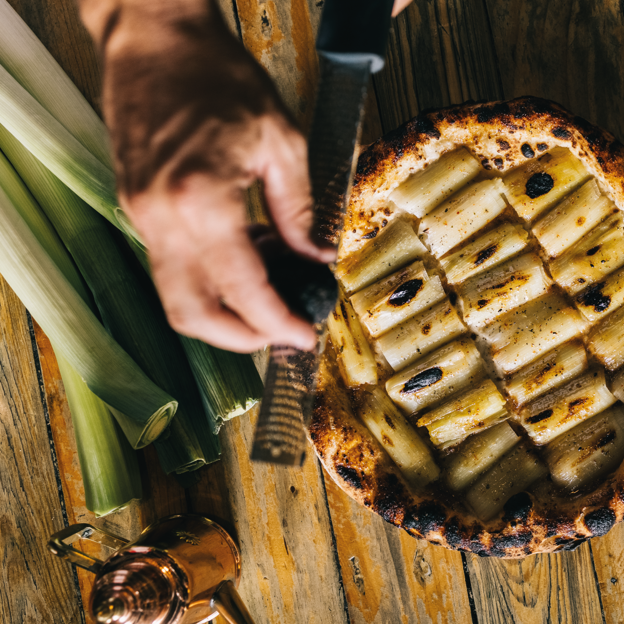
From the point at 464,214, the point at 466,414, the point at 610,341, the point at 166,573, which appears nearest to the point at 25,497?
the point at 166,573

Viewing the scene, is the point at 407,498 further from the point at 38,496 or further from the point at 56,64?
the point at 56,64

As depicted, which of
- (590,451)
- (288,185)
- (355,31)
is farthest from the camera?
(590,451)

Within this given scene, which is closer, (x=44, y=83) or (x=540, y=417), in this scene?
(x=540, y=417)

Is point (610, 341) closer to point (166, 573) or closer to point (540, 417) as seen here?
point (540, 417)

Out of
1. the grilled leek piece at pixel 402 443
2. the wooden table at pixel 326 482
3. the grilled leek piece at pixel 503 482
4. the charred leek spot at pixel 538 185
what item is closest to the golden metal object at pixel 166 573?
the wooden table at pixel 326 482

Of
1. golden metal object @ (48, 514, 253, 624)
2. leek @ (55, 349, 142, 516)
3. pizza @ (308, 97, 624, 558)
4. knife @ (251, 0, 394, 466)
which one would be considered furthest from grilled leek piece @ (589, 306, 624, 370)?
leek @ (55, 349, 142, 516)
